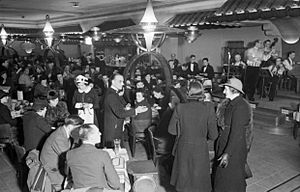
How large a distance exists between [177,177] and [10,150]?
159 inches

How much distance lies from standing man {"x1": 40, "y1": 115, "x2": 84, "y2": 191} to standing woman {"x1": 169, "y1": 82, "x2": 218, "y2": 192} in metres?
1.37

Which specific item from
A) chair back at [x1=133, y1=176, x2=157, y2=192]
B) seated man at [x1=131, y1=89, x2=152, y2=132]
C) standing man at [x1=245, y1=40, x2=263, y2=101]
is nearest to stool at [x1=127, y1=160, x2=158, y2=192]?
chair back at [x1=133, y1=176, x2=157, y2=192]

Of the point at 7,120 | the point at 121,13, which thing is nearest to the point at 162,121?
the point at 7,120

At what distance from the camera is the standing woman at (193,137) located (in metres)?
3.91

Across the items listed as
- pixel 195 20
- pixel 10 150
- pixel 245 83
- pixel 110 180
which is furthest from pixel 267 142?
pixel 10 150

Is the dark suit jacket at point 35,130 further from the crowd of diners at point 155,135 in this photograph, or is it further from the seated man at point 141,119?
the seated man at point 141,119

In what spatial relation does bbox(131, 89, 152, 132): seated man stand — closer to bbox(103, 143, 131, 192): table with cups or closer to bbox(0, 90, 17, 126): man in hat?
bbox(103, 143, 131, 192): table with cups

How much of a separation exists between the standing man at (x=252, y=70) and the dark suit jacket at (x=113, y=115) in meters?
5.74

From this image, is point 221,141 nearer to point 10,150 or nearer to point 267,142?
point 267,142

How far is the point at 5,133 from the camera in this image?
19.6 feet

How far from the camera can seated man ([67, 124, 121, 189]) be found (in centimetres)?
311

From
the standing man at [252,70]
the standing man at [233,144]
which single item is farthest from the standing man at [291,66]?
the standing man at [233,144]

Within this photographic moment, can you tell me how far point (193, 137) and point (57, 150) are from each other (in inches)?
71.8

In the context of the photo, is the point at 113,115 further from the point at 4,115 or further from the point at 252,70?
the point at 252,70
